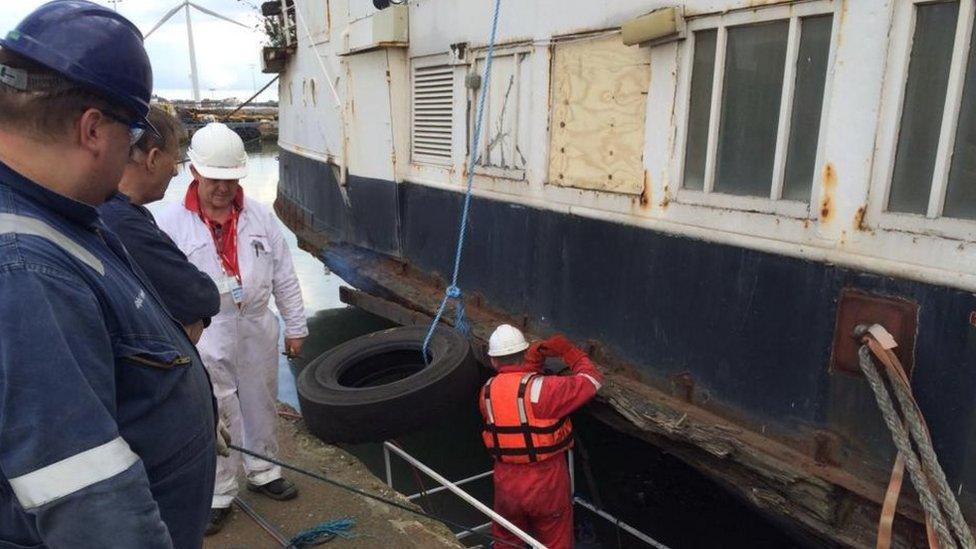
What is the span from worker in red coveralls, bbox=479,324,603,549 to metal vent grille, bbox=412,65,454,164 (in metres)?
2.60

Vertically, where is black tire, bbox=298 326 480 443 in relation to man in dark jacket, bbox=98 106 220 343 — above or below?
below

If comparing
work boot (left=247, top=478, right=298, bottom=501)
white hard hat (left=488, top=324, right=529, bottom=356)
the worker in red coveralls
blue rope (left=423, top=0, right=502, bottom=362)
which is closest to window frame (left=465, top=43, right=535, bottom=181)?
blue rope (left=423, top=0, right=502, bottom=362)

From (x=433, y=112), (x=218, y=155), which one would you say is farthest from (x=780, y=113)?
(x=433, y=112)

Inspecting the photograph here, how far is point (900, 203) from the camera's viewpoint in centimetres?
266

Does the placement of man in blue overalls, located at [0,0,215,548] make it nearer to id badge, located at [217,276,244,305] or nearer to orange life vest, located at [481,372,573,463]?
id badge, located at [217,276,244,305]

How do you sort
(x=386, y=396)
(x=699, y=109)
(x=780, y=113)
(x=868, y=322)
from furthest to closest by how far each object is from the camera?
(x=386, y=396) → (x=699, y=109) → (x=780, y=113) → (x=868, y=322)

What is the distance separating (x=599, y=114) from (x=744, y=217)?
1250 millimetres

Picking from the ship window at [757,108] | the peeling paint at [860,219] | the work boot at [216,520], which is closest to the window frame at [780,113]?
the ship window at [757,108]

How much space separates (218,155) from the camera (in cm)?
304

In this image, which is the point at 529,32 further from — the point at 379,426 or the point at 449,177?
the point at 379,426

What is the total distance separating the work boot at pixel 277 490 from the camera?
3.45 meters

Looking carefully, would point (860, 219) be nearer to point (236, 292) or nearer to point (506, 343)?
point (506, 343)

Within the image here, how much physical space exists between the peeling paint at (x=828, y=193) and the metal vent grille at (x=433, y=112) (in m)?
3.41

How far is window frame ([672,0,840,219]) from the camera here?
2856mm
